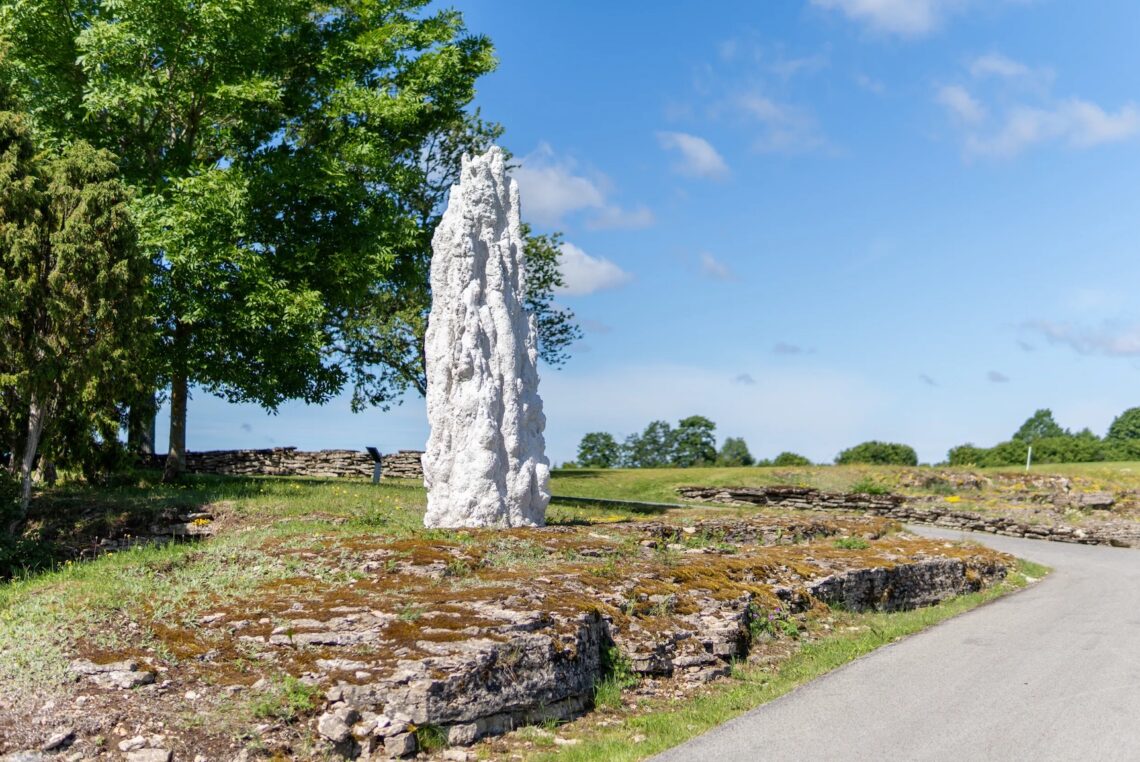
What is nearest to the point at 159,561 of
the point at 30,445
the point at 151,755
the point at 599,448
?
the point at 151,755

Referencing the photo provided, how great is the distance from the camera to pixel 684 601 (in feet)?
40.8

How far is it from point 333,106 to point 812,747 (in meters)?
24.7

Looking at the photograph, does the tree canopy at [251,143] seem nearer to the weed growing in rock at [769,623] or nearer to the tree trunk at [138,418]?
the tree trunk at [138,418]

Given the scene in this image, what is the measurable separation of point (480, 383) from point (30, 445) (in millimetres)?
10621

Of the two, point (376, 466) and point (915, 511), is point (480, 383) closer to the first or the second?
point (376, 466)

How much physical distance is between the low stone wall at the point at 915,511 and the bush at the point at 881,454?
19.9 metres

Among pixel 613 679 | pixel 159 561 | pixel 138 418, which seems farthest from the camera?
pixel 138 418

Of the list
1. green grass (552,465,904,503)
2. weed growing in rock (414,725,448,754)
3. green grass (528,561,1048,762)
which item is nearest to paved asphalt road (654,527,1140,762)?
green grass (528,561,1048,762)

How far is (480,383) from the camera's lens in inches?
634

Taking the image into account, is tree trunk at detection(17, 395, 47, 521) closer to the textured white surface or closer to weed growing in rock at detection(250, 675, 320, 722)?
the textured white surface

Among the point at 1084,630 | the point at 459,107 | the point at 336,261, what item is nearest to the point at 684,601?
the point at 1084,630

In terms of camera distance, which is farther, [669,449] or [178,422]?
[669,449]

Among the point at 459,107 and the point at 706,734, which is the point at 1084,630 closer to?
the point at 706,734

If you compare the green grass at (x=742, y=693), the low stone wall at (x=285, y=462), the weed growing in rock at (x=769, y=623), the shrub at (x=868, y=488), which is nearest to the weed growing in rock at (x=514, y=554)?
the weed growing in rock at (x=769, y=623)
